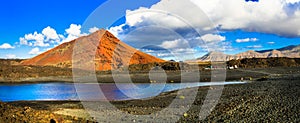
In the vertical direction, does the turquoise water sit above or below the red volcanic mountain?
below

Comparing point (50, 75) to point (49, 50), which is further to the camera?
point (49, 50)

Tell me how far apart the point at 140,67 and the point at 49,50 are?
70753 millimetres

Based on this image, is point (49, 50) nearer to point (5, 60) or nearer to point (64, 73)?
point (5, 60)

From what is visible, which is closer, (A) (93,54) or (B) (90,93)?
(B) (90,93)

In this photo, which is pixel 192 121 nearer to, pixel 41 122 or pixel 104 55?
pixel 41 122

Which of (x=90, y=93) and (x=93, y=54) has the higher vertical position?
(x=93, y=54)

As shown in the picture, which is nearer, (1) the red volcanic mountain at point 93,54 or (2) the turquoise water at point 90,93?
(2) the turquoise water at point 90,93

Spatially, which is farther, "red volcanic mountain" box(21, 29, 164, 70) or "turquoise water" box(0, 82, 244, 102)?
"red volcanic mountain" box(21, 29, 164, 70)

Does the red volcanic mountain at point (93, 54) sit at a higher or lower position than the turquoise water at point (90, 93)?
higher

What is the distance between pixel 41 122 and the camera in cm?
1340

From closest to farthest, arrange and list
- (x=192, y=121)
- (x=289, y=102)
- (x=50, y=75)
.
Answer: (x=192, y=121) → (x=289, y=102) → (x=50, y=75)

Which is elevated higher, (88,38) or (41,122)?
(88,38)

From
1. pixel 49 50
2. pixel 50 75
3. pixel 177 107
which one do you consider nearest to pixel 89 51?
pixel 50 75

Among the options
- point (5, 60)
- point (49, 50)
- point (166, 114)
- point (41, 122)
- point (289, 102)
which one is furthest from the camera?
point (49, 50)
